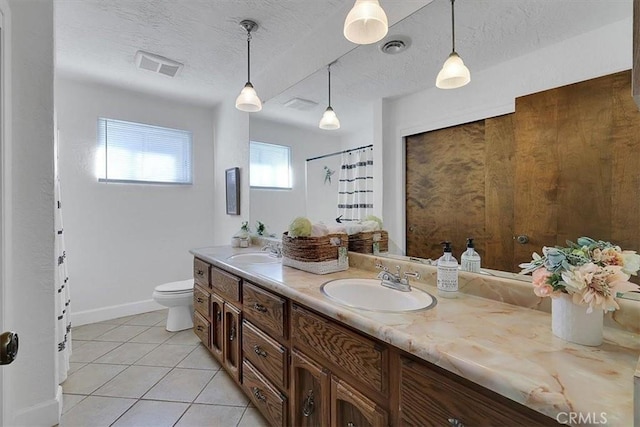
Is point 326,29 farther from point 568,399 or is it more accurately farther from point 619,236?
point 568,399

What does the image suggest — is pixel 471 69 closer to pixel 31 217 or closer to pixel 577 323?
pixel 577 323

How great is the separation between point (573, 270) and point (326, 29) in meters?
2.00

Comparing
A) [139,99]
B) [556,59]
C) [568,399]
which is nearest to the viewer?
[568,399]

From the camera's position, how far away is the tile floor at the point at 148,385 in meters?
1.66

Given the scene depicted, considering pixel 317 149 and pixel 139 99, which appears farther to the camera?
pixel 139 99

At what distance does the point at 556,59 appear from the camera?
3.44 ft

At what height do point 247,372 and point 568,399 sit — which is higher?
point 568,399

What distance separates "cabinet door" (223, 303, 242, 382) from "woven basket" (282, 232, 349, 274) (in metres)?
0.49

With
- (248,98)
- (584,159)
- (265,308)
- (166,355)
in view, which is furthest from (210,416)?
(584,159)

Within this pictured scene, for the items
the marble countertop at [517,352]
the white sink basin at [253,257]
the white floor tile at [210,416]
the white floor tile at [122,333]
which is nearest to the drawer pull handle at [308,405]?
the marble countertop at [517,352]

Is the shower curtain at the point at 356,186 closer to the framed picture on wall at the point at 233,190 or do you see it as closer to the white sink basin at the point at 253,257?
the white sink basin at the point at 253,257

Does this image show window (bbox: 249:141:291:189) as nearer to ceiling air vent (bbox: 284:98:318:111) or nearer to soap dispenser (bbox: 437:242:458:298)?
ceiling air vent (bbox: 284:98:318:111)

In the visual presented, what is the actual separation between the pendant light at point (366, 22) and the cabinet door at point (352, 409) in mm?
1486

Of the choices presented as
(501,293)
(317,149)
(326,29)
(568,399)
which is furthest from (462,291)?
(326,29)
